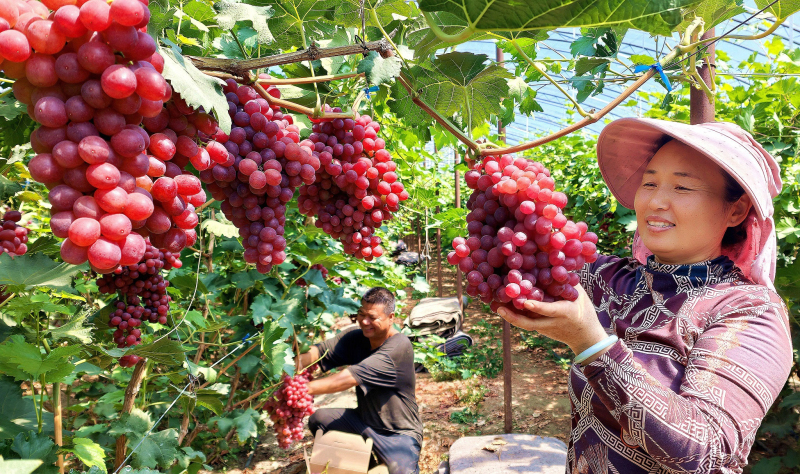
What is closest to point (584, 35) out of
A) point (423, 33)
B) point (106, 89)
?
point (423, 33)

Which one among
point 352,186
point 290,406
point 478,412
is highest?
point 352,186

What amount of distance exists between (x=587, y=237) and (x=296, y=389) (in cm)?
266

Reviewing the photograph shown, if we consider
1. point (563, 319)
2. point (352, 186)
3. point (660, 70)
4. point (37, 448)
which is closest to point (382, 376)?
point (37, 448)

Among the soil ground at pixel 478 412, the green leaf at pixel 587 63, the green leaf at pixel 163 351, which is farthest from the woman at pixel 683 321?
the soil ground at pixel 478 412

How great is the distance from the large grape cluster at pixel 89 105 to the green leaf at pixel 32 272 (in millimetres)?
654

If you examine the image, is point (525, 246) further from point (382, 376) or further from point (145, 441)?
point (382, 376)

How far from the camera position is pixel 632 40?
1185 cm

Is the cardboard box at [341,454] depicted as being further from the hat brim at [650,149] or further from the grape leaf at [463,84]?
the grape leaf at [463,84]

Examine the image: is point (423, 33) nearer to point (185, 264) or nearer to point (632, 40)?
point (185, 264)

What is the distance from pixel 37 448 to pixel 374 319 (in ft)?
8.78

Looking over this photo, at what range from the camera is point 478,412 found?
17.6 ft

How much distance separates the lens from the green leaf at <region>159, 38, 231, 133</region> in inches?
25.4

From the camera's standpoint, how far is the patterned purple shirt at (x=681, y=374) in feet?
3.41

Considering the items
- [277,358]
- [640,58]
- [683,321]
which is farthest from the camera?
[277,358]
